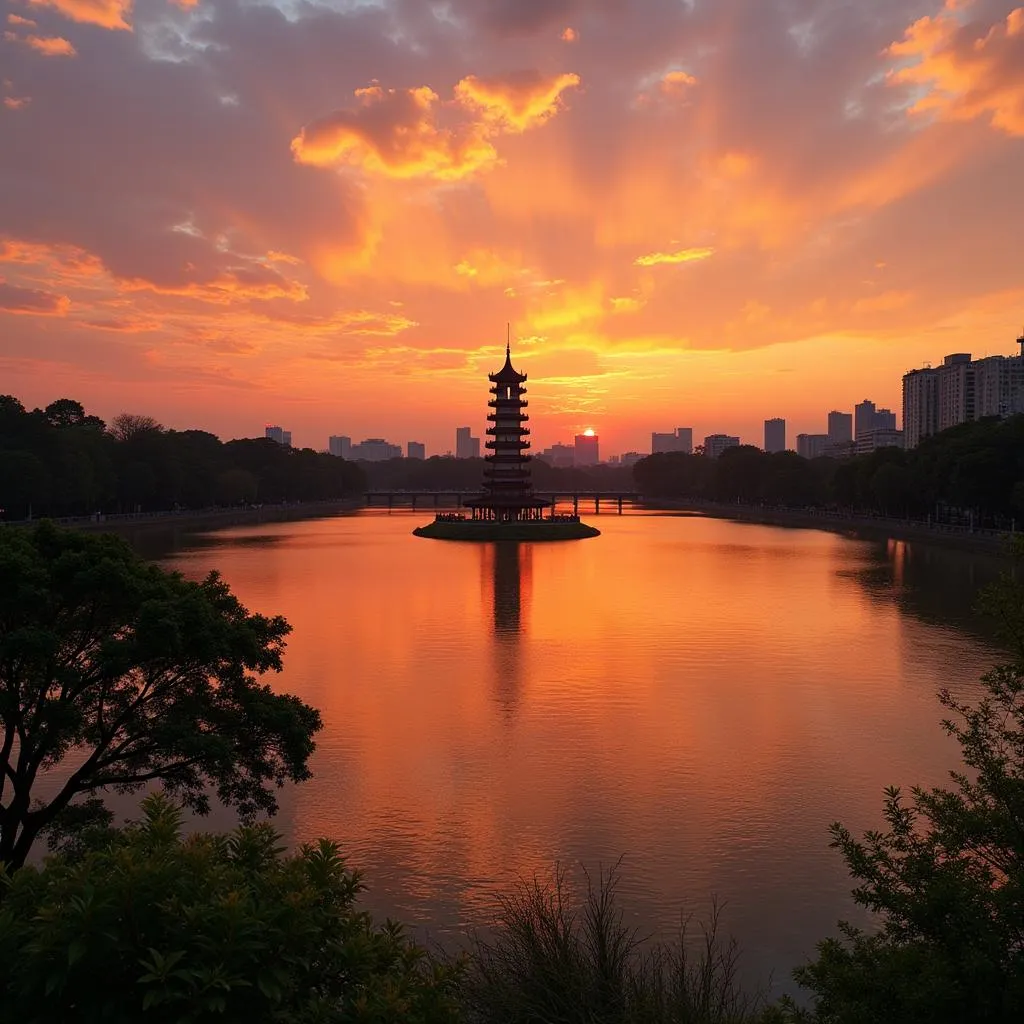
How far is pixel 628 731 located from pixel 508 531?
276 feet

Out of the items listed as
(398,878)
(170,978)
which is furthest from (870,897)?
(398,878)

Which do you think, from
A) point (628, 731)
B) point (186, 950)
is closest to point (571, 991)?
point (186, 950)

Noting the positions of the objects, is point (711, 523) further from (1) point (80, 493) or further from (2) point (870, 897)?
(2) point (870, 897)

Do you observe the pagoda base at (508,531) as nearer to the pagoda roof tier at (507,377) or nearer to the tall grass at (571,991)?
the pagoda roof tier at (507,377)

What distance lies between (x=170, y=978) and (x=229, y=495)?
141943mm

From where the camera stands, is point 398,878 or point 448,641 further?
point 448,641

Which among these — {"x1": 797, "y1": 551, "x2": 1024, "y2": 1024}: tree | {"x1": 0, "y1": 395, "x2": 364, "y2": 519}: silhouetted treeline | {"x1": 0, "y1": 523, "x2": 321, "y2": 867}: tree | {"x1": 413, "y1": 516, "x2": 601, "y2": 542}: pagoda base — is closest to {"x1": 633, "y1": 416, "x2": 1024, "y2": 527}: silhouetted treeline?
{"x1": 413, "y1": 516, "x2": 601, "y2": 542}: pagoda base

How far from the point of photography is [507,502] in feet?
381

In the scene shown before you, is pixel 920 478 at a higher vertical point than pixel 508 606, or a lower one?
higher

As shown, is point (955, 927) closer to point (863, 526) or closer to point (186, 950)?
point (186, 950)

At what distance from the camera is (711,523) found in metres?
140

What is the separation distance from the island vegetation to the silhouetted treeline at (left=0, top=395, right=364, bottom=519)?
270 ft

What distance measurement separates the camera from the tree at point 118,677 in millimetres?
15031

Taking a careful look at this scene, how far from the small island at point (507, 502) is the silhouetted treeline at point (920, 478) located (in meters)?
41.1
